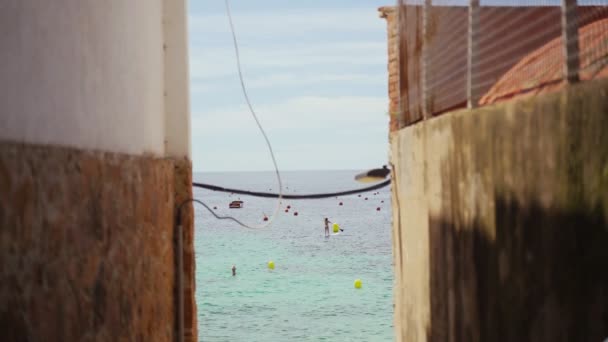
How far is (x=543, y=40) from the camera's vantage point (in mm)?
2734

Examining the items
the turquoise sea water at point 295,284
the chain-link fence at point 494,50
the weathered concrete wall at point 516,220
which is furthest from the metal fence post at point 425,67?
the turquoise sea water at point 295,284

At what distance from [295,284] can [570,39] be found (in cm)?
3288

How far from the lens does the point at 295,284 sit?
3491cm

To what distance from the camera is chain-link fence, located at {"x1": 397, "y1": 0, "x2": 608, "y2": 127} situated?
245 cm

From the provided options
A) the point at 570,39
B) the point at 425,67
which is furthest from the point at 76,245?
the point at 425,67

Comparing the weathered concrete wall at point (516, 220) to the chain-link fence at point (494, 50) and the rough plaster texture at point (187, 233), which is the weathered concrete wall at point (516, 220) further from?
the rough plaster texture at point (187, 233)

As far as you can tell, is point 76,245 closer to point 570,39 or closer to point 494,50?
point 494,50

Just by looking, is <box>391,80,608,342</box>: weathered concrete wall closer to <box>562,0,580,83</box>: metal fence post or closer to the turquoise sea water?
<box>562,0,580,83</box>: metal fence post

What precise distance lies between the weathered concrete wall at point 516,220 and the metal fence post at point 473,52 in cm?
9

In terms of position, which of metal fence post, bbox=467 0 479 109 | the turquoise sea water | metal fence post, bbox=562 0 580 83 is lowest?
the turquoise sea water

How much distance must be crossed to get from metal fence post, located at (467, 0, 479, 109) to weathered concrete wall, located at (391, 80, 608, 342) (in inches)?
3.4

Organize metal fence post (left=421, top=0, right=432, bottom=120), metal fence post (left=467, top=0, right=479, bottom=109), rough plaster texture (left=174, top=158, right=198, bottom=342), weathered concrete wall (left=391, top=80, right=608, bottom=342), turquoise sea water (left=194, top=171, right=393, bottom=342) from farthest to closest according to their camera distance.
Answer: turquoise sea water (left=194, top=171, right=393, bottom=342) → rough plaster texture (left=174, top=158, right=198, bottom=342) → metal fence post (left=421, top=0, right=432, bottom=120) → metal fence post (left=467, top=0, right=479, bottom=109) → weathered concrete wall (left=391, top=80, right=608, bottom=342)

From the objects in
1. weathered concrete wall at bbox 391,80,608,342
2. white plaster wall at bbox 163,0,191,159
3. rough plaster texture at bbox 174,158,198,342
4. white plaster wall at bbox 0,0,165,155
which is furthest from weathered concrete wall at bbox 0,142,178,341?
weathered concrete wall at bbox 391,80,608,342

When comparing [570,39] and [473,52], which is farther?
[473,52]
